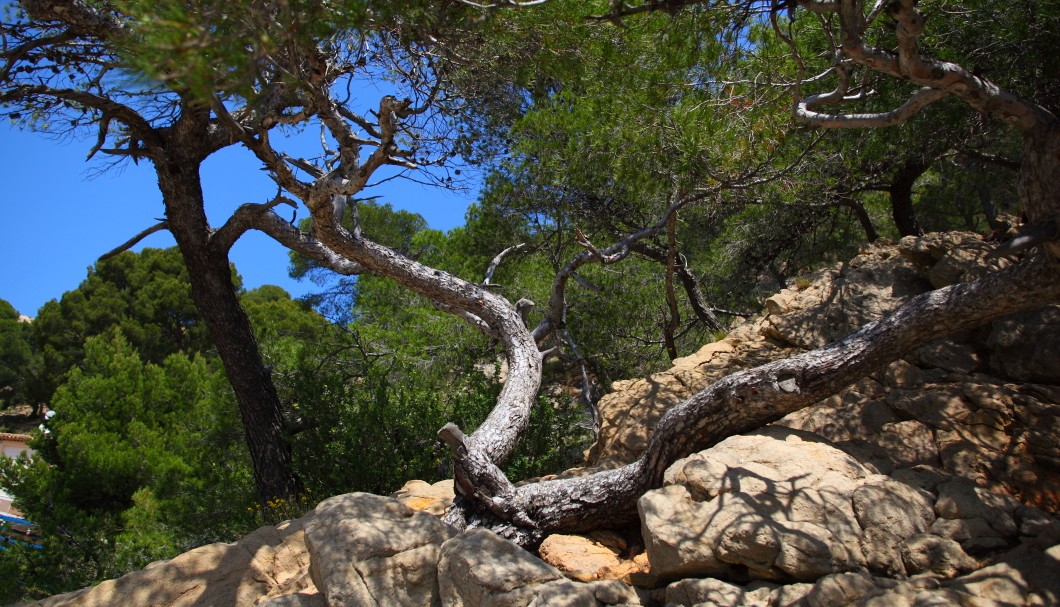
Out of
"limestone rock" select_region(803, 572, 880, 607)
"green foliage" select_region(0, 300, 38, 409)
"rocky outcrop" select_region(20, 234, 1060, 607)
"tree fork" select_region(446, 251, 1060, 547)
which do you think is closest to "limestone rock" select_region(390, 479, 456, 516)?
"rocky outcrop" select_region(20, 234, 1060, 607)

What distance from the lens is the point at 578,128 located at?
8602 mm

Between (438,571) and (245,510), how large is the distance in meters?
4.74

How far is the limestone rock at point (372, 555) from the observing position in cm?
413

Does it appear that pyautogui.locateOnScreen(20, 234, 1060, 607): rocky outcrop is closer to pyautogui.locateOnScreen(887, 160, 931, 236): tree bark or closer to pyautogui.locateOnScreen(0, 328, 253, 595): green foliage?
pyautogui.locateOnScreen(887, 160, 931, 236): tree bark

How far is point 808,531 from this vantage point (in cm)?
406

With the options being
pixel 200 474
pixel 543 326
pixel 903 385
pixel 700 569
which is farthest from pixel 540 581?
pixel 200 474

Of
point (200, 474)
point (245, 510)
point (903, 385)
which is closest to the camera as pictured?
point (903, 385)

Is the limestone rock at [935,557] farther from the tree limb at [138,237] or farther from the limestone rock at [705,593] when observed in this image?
the tree limb at [138,237]

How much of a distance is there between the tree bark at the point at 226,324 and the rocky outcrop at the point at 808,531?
2388mm

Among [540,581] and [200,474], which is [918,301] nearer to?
[540,581]

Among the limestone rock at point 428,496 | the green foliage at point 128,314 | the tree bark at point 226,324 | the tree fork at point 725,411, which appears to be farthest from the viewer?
the green foliage at point 128,314

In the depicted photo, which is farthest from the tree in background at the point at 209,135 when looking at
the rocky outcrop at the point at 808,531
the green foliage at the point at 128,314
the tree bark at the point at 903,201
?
the green foliage at the point at 128,314

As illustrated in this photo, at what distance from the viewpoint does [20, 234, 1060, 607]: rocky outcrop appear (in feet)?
12.6

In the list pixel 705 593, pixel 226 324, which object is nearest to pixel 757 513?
pixel 705 593
